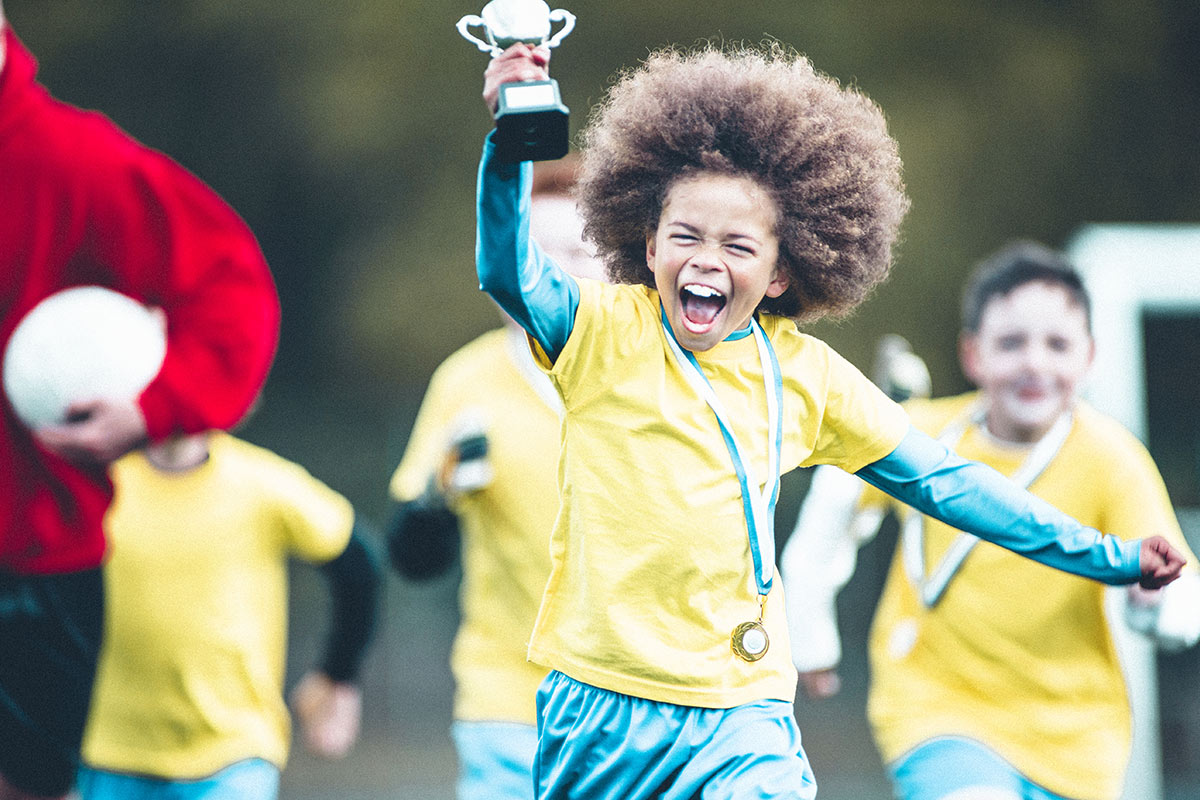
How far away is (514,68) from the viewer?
224cm

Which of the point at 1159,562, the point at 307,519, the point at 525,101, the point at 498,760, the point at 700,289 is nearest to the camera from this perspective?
the point at 525,101

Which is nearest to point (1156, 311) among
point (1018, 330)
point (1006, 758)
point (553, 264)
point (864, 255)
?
point (1018, 330)

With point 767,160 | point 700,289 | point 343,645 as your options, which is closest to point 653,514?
point 700,289

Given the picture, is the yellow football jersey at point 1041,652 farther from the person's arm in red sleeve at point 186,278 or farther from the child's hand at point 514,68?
the child's hand at point 514,68

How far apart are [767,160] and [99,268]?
181cm

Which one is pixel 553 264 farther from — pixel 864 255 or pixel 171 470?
pixel 171 470

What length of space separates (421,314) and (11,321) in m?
5.17

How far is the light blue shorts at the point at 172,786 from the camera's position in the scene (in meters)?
3.61

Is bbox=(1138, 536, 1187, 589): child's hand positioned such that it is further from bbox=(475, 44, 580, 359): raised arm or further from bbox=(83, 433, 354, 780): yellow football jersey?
bbox=(83, 433, 354, 780): yellow football jersey

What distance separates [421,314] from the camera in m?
8.62

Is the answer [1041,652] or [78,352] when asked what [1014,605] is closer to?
[1041,652]

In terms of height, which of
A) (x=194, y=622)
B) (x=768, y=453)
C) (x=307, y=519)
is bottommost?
(x=194, y=622)

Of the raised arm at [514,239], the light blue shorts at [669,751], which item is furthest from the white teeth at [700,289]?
the light blue shorts at [669,751]

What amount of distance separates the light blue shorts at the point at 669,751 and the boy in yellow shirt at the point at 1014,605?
47.8 inches
